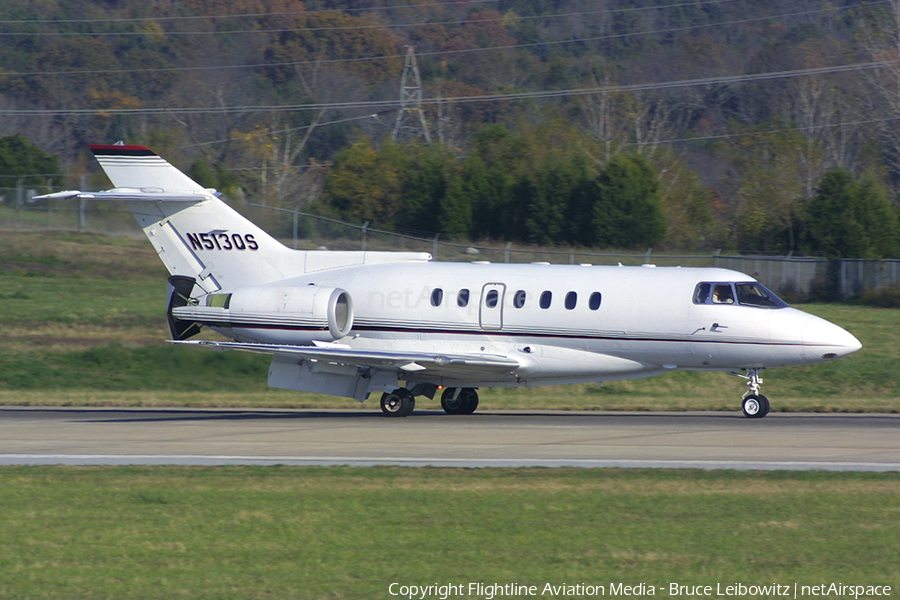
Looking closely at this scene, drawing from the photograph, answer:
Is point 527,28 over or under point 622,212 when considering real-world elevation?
over

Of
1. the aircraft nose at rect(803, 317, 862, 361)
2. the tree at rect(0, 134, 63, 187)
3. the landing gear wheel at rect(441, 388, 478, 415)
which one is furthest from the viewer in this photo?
the tree at rect(0, 134, 63, 187)

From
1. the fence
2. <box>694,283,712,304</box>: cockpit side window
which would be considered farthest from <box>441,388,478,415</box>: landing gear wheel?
the fence

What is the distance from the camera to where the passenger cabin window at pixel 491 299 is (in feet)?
78.0

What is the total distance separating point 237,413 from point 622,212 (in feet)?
95.9

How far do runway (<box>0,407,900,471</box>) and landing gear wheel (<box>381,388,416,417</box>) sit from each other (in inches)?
7.8

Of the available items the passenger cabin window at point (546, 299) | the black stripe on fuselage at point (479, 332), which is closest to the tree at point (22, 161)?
the black stripe on fuselage at point (479, 332)

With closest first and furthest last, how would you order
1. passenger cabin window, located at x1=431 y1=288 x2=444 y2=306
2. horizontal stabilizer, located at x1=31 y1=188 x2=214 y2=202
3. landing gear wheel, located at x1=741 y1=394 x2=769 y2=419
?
landing gear wheel, located at x1=741 y1=394 x2=769 y2=419, passenger cabin window, located at x1=431 y1=288 x2=444 y2=306, horizontal stabilizer, located at x1=31 y1=188 x2=214 y2=202

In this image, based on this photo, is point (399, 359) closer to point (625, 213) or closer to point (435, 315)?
point (435, 315)

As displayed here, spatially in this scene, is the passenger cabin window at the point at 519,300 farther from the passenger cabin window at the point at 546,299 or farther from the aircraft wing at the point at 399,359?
the aircraft wing at the point at 399,359

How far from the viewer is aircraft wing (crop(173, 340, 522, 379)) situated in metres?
22.8

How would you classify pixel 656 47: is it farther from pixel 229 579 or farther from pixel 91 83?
pixel 229 579

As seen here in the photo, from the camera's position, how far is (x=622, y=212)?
5119 centimetres

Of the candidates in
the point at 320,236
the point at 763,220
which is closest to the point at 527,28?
the point at 763,220

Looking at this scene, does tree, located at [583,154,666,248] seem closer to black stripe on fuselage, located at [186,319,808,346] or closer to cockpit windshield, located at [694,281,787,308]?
black stripe on fuselage, located at [186,319,808,346]
